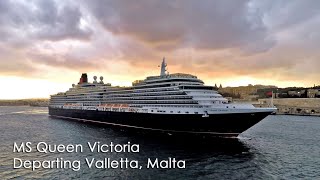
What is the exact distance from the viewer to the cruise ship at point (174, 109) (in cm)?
5128

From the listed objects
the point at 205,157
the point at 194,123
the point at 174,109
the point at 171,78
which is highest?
the point at 171,78

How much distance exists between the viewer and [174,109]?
5666cm

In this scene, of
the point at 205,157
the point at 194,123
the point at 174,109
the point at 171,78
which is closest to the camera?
the point at 205,157

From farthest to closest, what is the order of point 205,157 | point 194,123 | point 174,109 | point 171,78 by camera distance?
point 171,78
point 174,109
point 194,123
point 205,157

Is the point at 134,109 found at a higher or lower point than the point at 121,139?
higher

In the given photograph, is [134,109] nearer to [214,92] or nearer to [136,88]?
[136,88]

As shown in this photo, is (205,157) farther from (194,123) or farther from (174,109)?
(174,109)

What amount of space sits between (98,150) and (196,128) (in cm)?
1880

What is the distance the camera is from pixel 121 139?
54.5 meters

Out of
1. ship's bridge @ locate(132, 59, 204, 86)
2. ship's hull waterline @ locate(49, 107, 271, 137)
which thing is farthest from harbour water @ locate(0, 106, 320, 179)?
ship's bridge @ locate(132, 59, 204, 86)

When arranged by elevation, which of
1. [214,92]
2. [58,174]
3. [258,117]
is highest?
[214,92]

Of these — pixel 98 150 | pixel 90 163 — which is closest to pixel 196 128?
pixel 98 150

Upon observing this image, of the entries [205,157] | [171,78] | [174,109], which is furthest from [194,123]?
[205,157]

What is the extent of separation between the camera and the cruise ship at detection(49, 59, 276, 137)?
168ft
